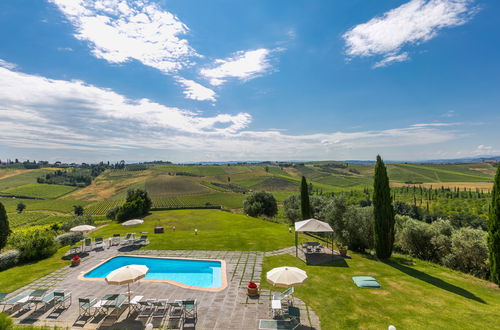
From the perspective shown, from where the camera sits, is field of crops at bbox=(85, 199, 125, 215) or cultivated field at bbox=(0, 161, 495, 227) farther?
cultivated field at bbox=(0, 161, 495, 227)

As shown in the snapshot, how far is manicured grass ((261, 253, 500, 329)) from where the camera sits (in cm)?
996

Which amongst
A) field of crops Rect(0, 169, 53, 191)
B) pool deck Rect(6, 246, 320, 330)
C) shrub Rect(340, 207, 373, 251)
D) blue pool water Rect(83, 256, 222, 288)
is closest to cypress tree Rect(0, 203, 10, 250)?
pool deck Rect(6, 246, 320, 330)

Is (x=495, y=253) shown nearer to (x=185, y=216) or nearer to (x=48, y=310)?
(x=48, y=310)

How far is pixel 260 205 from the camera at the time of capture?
46656 mm

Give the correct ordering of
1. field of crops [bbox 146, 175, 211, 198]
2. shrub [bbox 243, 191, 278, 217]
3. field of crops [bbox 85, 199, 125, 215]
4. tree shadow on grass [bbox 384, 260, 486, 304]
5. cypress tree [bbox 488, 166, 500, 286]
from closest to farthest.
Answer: tree shadow on grass [bbox 384, 260, 486, 304], cypress tree [bbox 488, 166, 500, 286], shrub [bbox 243, 191, 278, 217], field of crops [bbox 85, 199, 125, 215], field of crops [bbox 146, 175, 211, 198]

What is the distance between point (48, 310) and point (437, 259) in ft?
107

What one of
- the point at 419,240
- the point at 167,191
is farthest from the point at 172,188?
the point at 419,240

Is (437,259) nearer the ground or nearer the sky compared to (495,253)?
nearer the ground

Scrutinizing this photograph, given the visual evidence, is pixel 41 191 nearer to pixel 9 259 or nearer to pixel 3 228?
pixel 3 228

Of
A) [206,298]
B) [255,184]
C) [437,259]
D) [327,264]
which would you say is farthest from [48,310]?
[255,184]

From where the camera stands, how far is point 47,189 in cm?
11738

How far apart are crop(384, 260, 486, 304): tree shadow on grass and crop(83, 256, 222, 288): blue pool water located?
13.6 m

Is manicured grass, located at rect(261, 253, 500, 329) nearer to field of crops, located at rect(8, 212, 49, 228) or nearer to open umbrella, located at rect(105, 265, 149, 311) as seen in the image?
open umbrella, located at rect(105, 265, 149, 311)

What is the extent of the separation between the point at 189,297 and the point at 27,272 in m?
13.5
